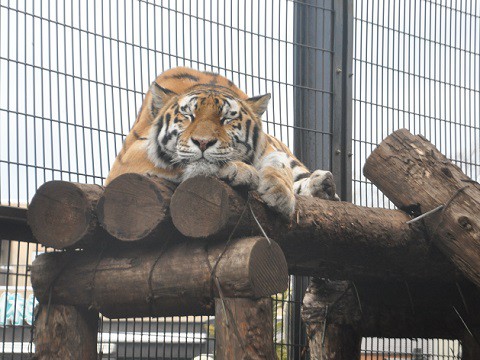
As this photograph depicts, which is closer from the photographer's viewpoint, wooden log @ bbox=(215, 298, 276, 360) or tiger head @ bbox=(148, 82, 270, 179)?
wooden log @ bbox=(215, 298, 276, 360)

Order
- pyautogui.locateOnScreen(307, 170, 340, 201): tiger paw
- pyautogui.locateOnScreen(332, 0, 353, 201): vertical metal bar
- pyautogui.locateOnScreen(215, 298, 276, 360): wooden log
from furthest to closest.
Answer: pyautogui.locateOnScreen(332, 0, 353, 201): vertical metal bar → pyautogui.locateOnScreen(307, 170, 340, 201): tiger paw → pyautogui.locateOnScreen(215, 298, 276, 360): wooden log

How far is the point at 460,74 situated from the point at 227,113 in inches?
125

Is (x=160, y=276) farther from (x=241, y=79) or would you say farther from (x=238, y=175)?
(x=241, y=79)

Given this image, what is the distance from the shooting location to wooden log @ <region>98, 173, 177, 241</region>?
308 centimetres

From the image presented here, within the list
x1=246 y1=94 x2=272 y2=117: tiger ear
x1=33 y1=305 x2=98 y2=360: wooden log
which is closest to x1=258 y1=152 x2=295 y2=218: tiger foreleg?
x1=246 y1=94 x2=272 y2=117: tiger ear

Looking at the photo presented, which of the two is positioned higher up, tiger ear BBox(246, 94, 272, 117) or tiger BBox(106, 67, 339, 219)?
tiger ear BBox(246, 94, 272, 117)

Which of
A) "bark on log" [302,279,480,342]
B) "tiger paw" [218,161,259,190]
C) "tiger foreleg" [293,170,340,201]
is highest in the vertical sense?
"tiger foreleg" [293,170,340,201]

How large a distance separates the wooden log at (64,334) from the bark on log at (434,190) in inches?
58.0

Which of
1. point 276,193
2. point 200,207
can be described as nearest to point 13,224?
point 200,207

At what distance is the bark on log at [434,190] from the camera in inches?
141

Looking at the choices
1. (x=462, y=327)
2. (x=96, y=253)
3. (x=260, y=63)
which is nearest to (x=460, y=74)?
(x=260, y=63)

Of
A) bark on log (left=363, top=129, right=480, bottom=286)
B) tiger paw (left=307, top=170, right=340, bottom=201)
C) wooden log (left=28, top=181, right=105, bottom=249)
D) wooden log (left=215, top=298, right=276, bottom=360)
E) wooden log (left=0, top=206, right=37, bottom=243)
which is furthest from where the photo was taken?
tiger paw (left=307, top=170, right=340, bottom=201)

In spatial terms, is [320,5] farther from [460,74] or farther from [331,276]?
[331,276]

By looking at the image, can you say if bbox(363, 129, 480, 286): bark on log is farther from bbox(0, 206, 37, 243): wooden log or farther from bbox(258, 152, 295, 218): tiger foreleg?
bbox(0, 206, 37, 243): wooden log
